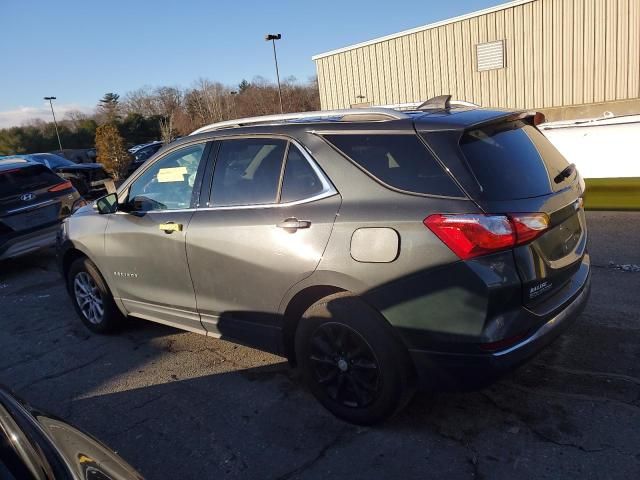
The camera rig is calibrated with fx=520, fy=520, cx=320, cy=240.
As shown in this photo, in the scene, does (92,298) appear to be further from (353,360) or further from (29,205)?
(29,205)

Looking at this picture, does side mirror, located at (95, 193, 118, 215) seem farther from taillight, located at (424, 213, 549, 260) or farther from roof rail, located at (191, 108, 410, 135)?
taillight, located at (424, 213, 549, 260)

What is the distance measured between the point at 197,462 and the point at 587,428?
2138mm

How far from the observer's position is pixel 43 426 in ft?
6.06

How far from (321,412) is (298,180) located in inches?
57.1

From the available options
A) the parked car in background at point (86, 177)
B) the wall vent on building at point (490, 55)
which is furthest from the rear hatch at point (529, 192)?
the wall vent on building at point (490, 55)

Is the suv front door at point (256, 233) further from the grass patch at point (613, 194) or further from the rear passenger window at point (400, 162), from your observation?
the grass patch at point (613, 194)

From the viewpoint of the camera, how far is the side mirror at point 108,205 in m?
4.47

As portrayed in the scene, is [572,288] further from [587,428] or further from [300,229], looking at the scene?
[300,229]

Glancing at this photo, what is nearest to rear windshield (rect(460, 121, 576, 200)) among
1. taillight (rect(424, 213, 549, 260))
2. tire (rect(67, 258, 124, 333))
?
taillight (rect(424, 213, 549, 260))

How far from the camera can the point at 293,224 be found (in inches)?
120

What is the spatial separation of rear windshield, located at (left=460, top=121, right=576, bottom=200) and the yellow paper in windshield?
2.18 metres

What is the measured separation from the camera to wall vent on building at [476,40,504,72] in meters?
18.4

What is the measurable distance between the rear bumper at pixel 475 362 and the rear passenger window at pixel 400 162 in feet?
2.66

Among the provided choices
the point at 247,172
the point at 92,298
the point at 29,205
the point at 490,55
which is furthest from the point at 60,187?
the point at 490,55
